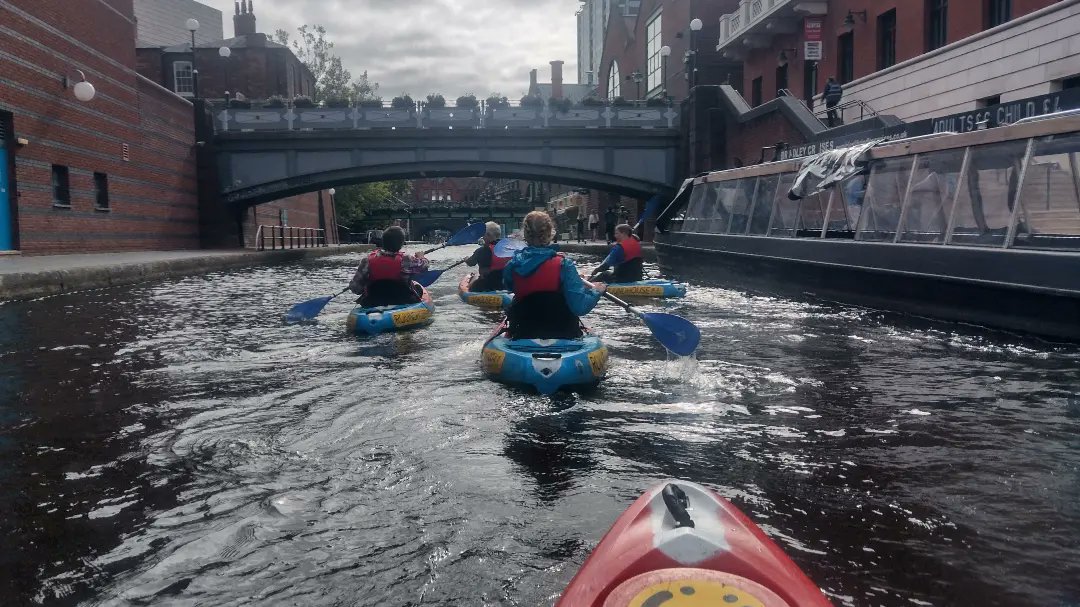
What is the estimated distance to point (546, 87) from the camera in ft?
359

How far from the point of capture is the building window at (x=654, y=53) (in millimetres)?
53844

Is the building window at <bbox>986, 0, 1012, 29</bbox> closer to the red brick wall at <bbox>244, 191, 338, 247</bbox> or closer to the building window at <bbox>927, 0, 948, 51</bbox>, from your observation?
the building window at <bbox>927, 0, 948, 51</bbox>

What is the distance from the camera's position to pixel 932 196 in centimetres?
1138

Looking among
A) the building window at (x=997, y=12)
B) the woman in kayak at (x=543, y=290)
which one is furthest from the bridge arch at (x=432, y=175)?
the woman in kayak at (x=543, y=290)

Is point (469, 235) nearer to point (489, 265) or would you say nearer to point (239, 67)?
point (489, 265)

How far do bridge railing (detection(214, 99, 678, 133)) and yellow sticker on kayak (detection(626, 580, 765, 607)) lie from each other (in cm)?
3087

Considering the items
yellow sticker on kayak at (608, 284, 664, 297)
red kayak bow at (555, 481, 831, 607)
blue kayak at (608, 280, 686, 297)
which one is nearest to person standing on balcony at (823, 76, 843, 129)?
blue kayak at (608, 280, 686, 297)

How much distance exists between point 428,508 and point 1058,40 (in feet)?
54.7

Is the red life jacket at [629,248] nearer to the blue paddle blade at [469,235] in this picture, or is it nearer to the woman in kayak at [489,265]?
the woman in kayak at [489,265]

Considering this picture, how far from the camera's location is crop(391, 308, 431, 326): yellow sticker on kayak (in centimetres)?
1014

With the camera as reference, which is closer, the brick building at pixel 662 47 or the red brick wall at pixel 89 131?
the red brick wall at pixel 89 131

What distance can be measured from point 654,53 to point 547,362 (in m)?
52.1

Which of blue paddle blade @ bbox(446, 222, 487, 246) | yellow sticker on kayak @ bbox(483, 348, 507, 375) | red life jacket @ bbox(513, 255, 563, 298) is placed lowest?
yellow sticker on kayak @ bbox(483, 348, 507, 375)

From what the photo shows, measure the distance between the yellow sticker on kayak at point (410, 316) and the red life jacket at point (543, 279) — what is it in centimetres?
332
